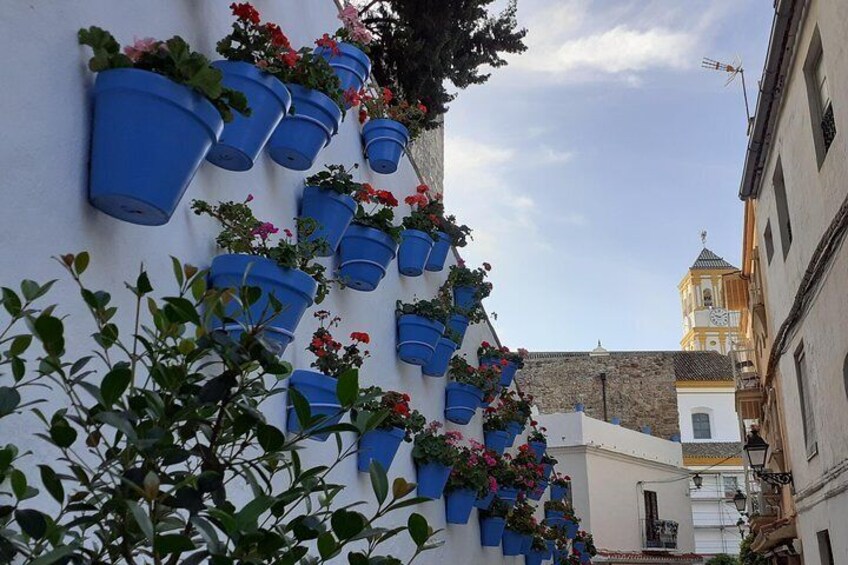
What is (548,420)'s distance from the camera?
22328 mm

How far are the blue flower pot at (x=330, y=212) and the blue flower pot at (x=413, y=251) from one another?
158 cm

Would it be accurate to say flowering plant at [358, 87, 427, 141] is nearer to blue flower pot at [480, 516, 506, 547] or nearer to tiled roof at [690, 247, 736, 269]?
blue flower pot at [480, 516, 506, 547]

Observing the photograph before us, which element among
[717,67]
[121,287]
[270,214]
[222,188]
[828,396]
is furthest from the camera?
[717,67]

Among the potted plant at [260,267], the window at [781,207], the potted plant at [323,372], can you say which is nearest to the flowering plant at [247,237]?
the potted plant at [260,267]

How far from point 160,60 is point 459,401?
5.03 m

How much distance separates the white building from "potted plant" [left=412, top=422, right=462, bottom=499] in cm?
1666

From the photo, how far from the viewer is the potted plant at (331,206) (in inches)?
159

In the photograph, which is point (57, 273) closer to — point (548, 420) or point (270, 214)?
point (270, 214)

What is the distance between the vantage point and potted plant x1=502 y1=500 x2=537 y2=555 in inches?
327

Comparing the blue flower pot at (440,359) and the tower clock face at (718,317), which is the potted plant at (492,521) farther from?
the tower clock face at (718,317)

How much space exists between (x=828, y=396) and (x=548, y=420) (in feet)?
48.8

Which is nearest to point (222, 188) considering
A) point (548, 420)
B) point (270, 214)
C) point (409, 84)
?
point (270, 214)

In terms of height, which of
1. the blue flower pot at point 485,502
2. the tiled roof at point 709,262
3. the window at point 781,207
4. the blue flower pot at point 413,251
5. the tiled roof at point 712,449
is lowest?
the blue flower pot at point 485,502

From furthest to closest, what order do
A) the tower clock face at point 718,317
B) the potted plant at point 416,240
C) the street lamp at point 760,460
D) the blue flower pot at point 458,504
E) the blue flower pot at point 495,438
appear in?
the tower clock face at point 718,317
the street lamp at point 760,460
the blue flower pot at point 495,438
the blue flower pot at point 458,504
the potted plant at point 416,240
